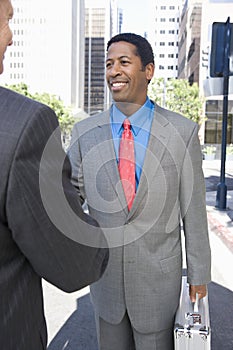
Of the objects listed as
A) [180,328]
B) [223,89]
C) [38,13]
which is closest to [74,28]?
[38,13]

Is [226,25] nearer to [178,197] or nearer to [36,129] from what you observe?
[178,197]

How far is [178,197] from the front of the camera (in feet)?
7.07

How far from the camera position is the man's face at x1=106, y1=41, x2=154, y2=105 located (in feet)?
7.12

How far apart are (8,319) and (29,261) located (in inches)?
6.5

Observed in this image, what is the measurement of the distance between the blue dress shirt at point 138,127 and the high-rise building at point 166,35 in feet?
470

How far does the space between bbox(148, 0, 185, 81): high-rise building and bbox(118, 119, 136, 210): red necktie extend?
471 feet

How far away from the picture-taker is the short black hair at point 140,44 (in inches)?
→ 85.7

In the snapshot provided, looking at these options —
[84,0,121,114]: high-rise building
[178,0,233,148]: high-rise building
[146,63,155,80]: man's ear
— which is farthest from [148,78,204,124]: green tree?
[84,0,121,114]: high-rise building

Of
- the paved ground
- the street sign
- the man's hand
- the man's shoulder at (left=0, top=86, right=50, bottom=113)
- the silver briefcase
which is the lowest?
the paved ground

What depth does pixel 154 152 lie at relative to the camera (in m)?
2.10

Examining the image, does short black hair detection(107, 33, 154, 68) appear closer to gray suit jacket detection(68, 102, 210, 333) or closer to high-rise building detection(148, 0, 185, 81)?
gray suit jacket detection(68, 102, 210, 333)

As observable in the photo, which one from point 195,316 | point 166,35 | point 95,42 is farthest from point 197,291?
point 95,42

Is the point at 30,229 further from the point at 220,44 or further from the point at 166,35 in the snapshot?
the point at 166,35

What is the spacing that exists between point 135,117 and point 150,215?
1.57 feet
